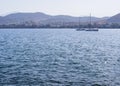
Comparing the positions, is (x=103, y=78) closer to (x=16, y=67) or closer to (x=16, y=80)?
(x=16, y=80)

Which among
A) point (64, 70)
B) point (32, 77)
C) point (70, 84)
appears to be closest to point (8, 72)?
point (32, 77)

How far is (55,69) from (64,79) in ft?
25.0

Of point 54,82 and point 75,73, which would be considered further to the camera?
point 75,73

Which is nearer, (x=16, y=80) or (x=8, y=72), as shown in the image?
(x=16, y=80)

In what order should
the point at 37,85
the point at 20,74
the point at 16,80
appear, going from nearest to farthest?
the point at 37,85, the point at 16,80, the point at 20,74

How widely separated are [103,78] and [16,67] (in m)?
16.1

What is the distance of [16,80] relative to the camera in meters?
33.6

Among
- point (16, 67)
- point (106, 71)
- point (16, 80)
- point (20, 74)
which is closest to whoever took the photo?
point (16, 80)

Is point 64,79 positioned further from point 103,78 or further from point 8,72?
point 8,72

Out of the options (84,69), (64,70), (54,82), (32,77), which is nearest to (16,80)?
(32,77)

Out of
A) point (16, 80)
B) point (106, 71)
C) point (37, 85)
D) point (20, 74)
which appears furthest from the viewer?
point (106, 71)

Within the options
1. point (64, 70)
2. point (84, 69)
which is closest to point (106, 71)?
point (84, 69)

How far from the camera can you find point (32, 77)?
35.5 meters

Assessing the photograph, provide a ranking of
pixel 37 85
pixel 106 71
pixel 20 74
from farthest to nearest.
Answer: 1. pixel 106 71
2. pixel 20 74
3. pixel 37 85
